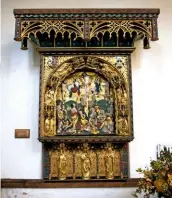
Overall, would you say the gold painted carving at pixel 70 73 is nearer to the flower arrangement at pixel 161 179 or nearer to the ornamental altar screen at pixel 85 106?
the ornamental altar screen at pixel 85 106

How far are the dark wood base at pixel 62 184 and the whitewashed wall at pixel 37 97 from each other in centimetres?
5

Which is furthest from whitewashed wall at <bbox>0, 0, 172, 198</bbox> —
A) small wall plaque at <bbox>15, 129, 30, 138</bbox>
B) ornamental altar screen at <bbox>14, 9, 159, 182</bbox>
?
ornamental altar screen at <bbox>14, 9, 159, 182</bbox>

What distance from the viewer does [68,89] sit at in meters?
2.88

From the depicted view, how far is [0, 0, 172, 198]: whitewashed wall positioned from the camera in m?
2.85

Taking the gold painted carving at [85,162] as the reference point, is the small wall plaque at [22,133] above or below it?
above

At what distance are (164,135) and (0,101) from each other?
5.14 feet

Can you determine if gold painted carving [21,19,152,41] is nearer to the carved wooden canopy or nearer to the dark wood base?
the carved wooden canopy

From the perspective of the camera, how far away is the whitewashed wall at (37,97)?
285 cm

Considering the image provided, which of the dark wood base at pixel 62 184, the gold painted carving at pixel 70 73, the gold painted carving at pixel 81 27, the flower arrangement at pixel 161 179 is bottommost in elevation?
the dark wood base at pixel 62 184

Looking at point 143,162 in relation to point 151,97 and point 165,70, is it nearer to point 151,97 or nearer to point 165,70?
point 151,97

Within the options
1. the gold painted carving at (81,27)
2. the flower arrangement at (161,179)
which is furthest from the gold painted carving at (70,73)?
the flower arrangement at (161,179)

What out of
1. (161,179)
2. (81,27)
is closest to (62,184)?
(161,179)

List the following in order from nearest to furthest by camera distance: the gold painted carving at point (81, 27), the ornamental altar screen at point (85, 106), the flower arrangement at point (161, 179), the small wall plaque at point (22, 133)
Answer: the flower arrangement at point (161, 179), the gold painted carving at point (81, 27), the ornamental altar screen at point (85, 106), the small wall plaque at point (22, 133)

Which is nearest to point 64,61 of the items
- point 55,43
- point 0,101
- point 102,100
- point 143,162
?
point 55,43
